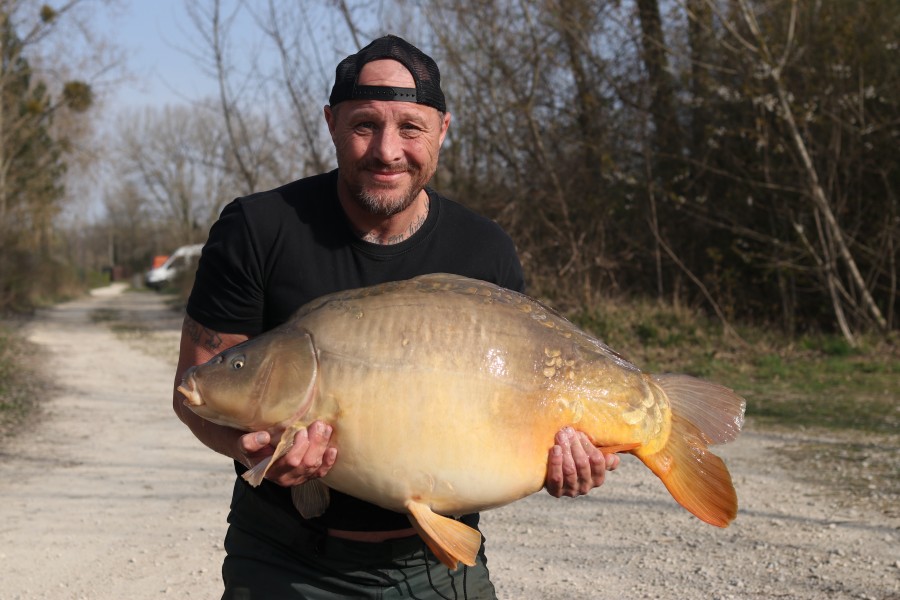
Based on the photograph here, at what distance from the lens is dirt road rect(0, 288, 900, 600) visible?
15.5 feet

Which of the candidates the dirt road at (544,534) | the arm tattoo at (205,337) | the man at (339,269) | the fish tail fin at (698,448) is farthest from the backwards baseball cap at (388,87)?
the dirt road at (544,534)

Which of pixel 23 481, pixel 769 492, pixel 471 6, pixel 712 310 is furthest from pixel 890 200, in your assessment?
pixel 23 481

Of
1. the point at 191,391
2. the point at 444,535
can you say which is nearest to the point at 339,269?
the point at 191,391

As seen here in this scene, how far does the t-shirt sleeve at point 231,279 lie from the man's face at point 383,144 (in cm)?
31

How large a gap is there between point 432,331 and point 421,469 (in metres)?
0.32

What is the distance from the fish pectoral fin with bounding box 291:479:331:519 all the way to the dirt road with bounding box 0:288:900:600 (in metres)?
2.48

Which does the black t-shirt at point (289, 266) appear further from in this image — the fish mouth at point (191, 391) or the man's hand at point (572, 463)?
the man's hand at point (572, 463)

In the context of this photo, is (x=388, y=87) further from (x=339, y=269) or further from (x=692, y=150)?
(x=692, y=150)

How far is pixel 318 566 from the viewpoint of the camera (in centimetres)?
251

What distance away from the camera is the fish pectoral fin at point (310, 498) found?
236cm

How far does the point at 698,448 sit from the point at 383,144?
109 centimetres

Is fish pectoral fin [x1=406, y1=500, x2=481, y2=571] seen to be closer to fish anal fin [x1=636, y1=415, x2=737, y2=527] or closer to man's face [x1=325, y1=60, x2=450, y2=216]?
fish anal fin [x1=636, y1=415, x2=737, y2=527]

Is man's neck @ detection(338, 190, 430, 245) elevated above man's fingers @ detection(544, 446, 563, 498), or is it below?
above

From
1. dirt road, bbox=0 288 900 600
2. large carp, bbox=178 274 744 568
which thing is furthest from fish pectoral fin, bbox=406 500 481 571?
dirt road, bbox=0 288 900 600
